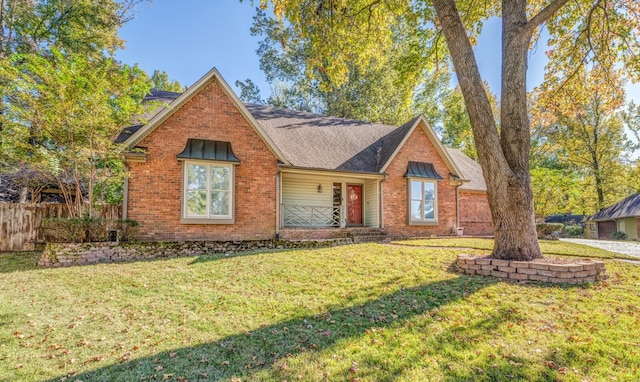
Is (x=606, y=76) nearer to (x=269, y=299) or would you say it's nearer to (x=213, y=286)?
(x=269, y=299)

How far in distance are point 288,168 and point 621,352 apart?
1069 cm

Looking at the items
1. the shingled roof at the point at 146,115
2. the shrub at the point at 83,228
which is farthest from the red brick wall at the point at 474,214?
the shrub at the point at 83,228

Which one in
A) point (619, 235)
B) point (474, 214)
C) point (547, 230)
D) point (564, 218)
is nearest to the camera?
point (547, 230)

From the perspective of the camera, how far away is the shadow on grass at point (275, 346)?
3.36 m

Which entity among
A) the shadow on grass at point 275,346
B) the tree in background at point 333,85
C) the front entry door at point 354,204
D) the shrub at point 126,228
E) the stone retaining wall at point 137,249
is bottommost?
the shadow on grass at point 275,346

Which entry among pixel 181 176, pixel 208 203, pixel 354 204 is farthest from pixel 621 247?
pixel 181 176

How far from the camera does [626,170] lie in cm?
3108

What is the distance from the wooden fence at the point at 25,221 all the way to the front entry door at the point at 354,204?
387 inches

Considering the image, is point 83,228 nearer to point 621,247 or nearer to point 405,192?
point 405,192

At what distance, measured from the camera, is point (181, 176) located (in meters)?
11.1

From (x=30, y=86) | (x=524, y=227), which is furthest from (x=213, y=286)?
(x=30, y=86)

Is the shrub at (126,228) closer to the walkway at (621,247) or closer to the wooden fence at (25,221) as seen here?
the wooden fence at (25,221)

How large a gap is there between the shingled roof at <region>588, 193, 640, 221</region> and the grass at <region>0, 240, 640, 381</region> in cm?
2604

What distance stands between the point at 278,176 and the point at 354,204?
17.2 ft
